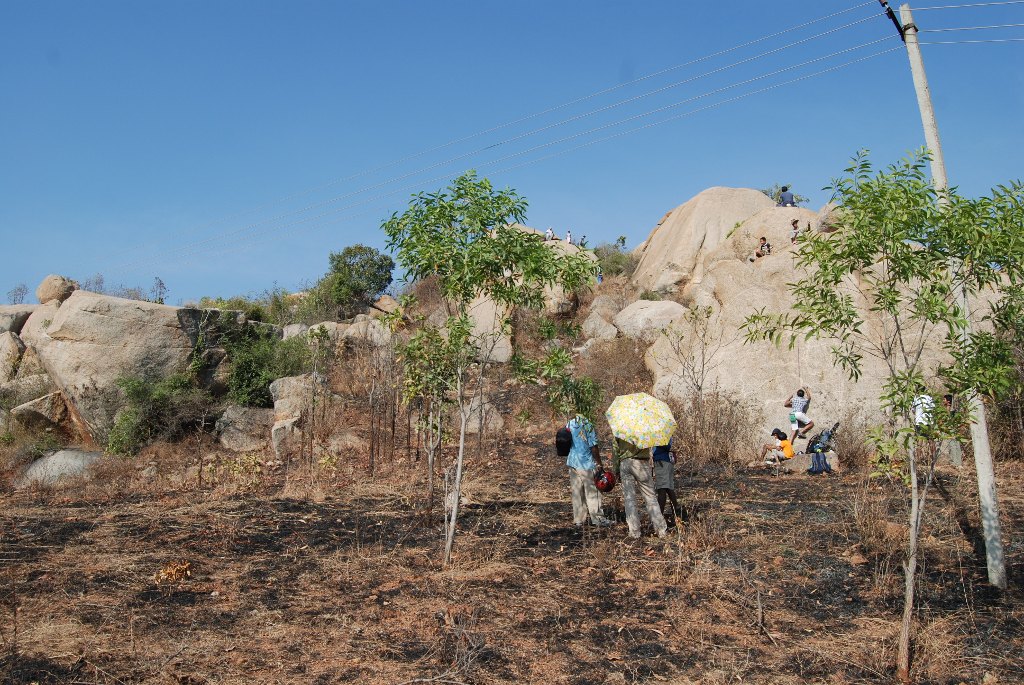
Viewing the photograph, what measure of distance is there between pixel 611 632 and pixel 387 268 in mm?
24193

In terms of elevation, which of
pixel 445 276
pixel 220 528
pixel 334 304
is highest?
pixel 334 304

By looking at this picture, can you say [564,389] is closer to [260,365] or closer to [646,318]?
[646,318]

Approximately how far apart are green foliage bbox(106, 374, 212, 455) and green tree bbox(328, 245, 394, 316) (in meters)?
8.98

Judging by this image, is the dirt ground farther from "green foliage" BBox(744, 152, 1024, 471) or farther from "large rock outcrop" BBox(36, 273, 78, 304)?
"large rock outcrop" BBox(36, 273, 78, 304)

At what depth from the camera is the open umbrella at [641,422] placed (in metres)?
8.55

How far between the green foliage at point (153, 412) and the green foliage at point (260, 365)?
1031mm

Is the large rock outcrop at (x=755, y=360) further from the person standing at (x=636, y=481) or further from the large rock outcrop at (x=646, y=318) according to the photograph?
the person standing at (x=636, y=481)

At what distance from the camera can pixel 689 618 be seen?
685 centimetres

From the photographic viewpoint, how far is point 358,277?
94.3 feet

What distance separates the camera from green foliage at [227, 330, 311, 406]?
20.0m

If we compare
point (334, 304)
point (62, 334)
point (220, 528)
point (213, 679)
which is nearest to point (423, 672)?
point (213, 679)

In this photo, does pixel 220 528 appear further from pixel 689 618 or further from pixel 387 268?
pixel 387 268

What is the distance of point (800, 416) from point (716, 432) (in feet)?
4.70

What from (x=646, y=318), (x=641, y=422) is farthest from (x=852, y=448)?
(x=646, y=318)
